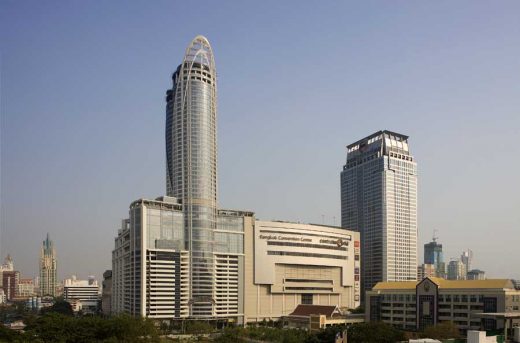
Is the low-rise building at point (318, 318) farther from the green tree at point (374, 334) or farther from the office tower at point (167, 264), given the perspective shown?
Result: the green tree at point (374, 334)

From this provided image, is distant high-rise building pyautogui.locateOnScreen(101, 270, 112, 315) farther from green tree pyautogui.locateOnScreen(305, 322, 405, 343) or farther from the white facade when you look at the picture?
green tree pyautogui.locateOnScreen(305, 322, 405, 343)

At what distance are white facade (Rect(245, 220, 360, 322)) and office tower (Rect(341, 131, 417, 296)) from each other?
24707 mm

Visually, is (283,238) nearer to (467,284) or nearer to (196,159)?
(196,159)

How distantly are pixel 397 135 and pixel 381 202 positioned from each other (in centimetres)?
2259

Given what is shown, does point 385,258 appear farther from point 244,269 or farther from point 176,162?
point 176,162

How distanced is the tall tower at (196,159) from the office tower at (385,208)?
64.8 meters

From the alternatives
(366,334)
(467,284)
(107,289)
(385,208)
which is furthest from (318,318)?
(107,289)

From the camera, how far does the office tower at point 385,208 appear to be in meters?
164

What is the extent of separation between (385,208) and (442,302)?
235 ft

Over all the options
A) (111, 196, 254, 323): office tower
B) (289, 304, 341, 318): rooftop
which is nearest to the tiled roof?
(289, 304, 341, 318): rooftop

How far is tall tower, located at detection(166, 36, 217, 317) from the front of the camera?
4427 inches

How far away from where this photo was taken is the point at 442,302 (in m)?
93.2

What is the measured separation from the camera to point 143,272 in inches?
4168

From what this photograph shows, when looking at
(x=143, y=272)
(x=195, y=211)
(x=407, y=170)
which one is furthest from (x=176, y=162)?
(x=407, y=170)
